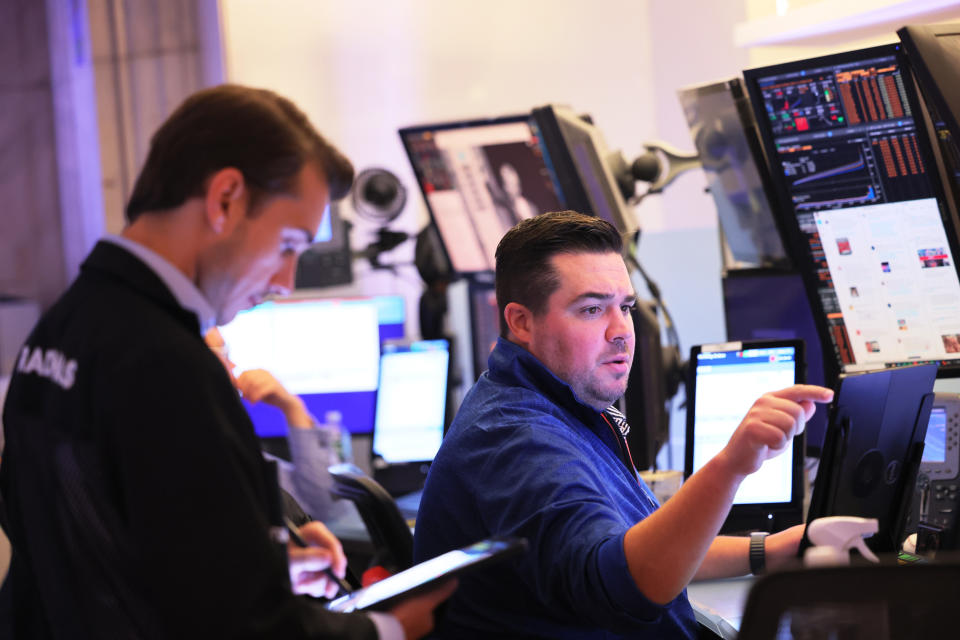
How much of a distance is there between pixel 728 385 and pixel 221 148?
148 centimetres

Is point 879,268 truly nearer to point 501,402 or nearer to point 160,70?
point 501,402

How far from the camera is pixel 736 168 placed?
2.68m

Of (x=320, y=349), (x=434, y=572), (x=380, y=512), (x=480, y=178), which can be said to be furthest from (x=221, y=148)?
(x=320, y=349)

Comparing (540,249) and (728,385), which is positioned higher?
(540,249)

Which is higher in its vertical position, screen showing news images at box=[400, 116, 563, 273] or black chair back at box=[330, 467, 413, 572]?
screen showing news images at box=[400, 116, 563, 273]

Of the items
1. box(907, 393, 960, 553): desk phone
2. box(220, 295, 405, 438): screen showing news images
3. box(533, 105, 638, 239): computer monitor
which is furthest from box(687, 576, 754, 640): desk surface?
box(220, 295, 405, 438): screen showing news images

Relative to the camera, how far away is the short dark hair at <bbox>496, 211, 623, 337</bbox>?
1755mm

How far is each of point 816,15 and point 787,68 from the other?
524mm

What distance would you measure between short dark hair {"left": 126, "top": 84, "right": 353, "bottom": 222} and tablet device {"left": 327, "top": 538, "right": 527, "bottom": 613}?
0.47 m

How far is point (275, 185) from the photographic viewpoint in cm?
113

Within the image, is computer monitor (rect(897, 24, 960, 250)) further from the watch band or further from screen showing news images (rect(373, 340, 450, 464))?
screen showing news images (rect(373, 340, 450, 464))

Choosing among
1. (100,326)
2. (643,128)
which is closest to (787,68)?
(100,326)

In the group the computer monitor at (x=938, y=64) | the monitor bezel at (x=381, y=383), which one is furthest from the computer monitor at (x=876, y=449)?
the monitor bezel at (x=381, y=383)

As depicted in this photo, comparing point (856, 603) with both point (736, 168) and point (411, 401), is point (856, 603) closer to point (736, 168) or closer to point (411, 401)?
point (736, 168)
